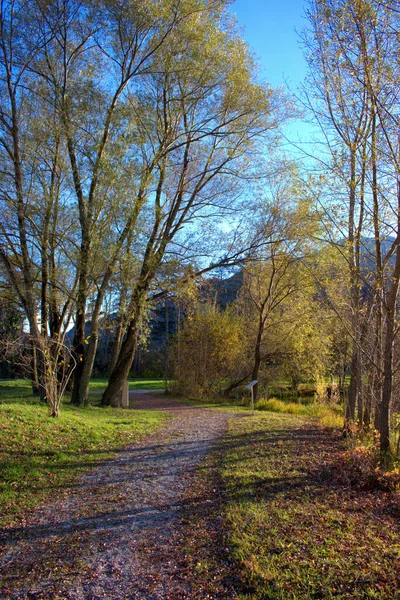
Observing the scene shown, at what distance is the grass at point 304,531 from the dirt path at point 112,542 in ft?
1.20

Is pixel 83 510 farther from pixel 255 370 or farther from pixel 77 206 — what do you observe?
pixel 255 370

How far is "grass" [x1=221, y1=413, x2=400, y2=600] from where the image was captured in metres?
3.18

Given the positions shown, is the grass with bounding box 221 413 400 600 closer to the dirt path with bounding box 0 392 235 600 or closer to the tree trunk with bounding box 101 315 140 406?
the dirt path with bounding box 0 392 235 600

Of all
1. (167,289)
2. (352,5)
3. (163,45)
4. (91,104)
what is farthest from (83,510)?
(163,45)

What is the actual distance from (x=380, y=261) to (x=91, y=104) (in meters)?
9.90

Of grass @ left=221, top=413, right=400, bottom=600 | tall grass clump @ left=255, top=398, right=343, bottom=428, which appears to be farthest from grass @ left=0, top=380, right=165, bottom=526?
tall grass clump @ left=255, top=398, right=343, bottom=428

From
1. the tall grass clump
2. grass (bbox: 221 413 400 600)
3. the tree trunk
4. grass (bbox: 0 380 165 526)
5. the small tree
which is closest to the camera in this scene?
grass (bbox: 221 413 400 600)

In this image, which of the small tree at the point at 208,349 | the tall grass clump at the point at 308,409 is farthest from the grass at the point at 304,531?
the small tree at the point at 208,349

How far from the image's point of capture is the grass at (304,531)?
125 inches

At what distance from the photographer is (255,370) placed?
60.2 ft

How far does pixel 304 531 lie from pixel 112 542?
181 cm

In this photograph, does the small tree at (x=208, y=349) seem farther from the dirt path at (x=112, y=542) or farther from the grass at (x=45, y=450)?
the dirt path at (x=112, y=542)

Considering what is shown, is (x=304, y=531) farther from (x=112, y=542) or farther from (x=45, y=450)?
(x=45, y=450)

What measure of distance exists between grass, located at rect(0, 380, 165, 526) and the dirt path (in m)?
0.33
